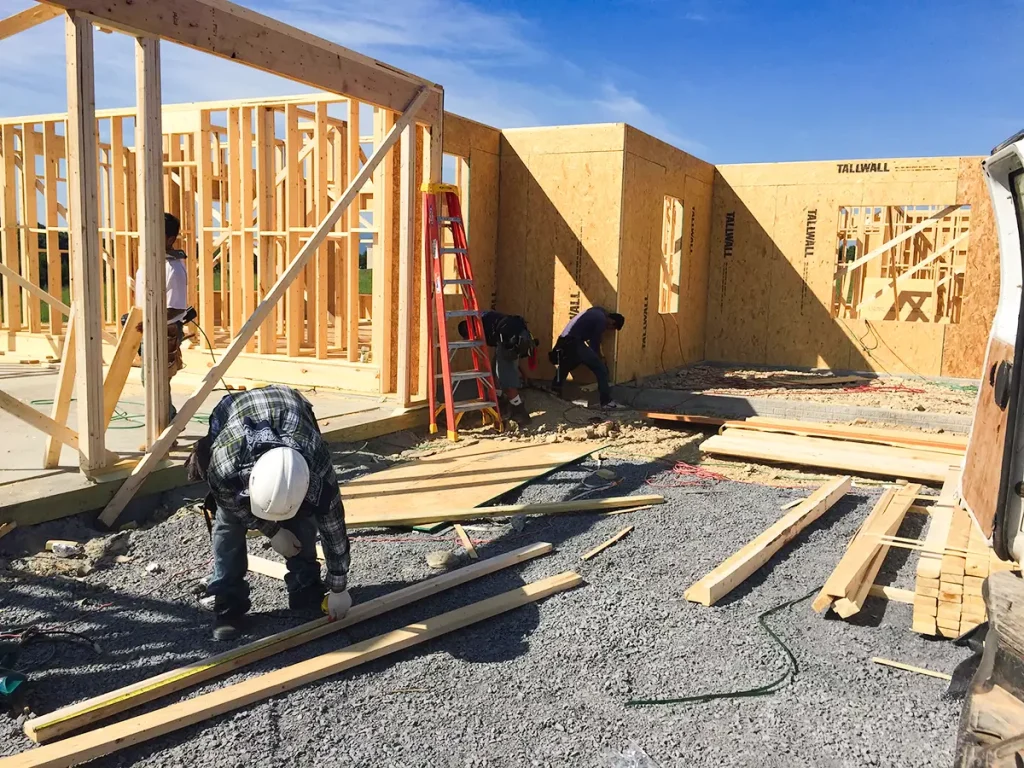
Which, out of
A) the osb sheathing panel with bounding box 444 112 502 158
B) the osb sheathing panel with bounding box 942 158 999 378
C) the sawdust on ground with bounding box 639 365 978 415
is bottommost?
the sawdust on ground with bounding box 639 365 978 415

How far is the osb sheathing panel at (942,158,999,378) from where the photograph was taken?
36.5 feet

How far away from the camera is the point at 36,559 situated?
461 centimetres

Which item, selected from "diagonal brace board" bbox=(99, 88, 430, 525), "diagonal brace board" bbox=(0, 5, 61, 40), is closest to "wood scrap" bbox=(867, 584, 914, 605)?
"diagonal brace board" bbox=(99, 88, 430, 525)

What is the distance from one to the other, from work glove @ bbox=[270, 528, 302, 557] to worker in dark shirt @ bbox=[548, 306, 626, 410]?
5.96m

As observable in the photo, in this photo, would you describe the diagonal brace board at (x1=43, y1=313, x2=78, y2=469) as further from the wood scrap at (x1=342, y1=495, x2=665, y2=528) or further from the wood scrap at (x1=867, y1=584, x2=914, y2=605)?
the wood scrap at (x1=867, y1=584, x2=914, y2=605)

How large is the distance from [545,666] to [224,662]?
1.39 meters

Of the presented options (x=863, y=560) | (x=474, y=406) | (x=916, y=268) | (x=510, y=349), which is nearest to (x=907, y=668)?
(x=863, y=560)

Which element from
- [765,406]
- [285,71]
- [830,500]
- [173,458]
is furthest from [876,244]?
[173,458]

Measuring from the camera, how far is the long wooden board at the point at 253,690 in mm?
2844

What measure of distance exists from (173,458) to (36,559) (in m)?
1.29

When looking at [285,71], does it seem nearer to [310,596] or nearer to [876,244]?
[310,596]

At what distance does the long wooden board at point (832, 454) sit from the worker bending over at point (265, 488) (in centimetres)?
484

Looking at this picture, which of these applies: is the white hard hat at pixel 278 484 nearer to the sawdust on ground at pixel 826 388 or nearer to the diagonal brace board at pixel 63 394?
the diagonal brace board at pixel 63 394

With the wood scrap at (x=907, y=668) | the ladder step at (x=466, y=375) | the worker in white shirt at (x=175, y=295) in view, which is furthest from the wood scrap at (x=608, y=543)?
the worker in white shirt at (x=175, y=295)
